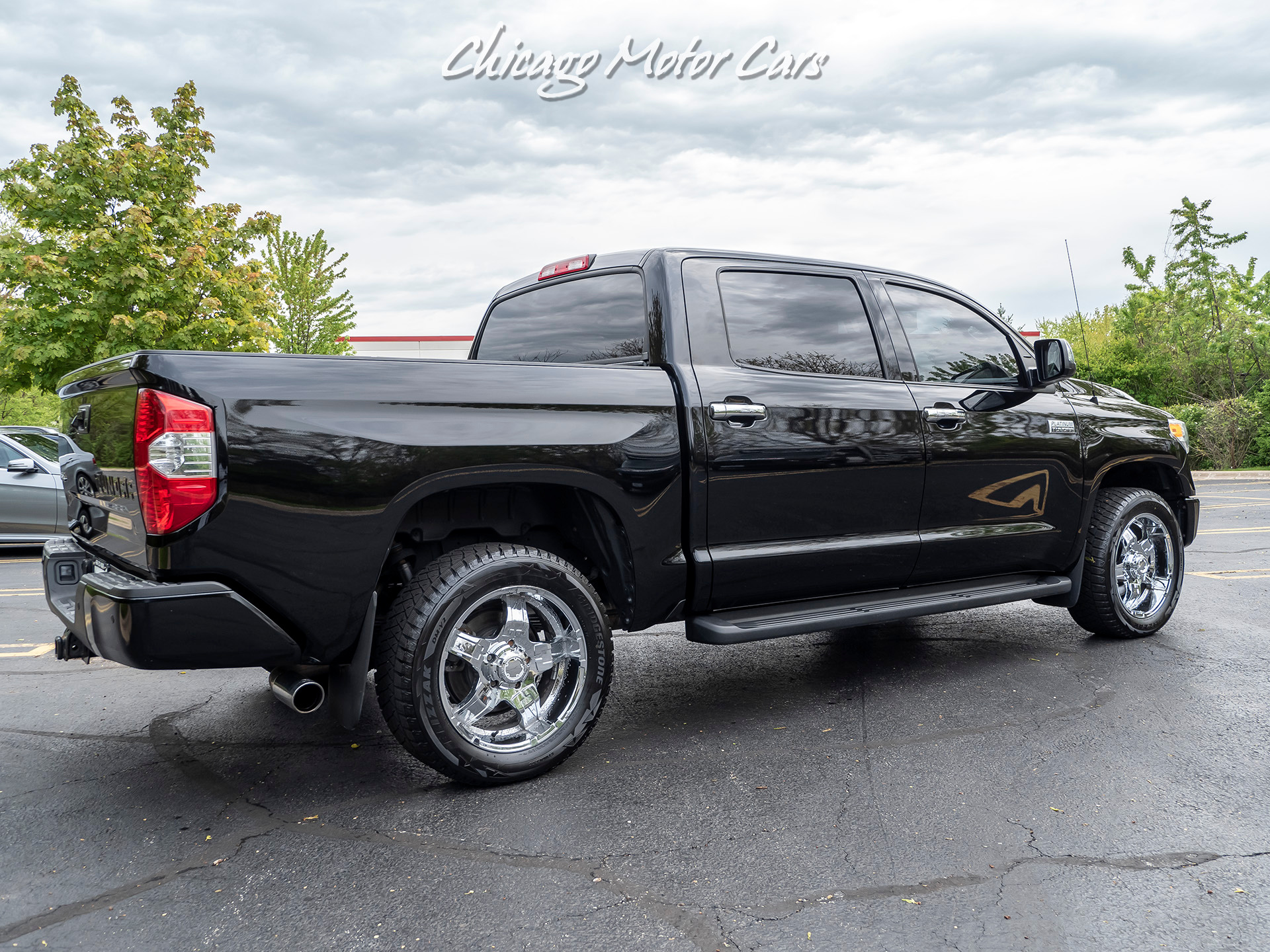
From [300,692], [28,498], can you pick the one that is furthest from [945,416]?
[28,498]

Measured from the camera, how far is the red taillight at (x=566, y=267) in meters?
4.30

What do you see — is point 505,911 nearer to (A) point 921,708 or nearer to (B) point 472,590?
(B) point 472,590

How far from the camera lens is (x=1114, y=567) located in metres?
5.13

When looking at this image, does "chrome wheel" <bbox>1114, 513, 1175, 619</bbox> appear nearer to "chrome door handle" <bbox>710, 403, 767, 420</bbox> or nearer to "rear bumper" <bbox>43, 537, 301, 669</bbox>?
"chrome door handle" <bbox>710, 403, 767, 420</bbox>

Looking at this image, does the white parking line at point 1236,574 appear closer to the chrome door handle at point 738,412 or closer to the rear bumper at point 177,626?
the chrome door handle at point 738,412

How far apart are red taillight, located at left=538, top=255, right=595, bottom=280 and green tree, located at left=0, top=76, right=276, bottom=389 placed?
1355 cm

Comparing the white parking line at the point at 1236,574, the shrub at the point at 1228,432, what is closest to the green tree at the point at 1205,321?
the shrub at the point at 1228,432

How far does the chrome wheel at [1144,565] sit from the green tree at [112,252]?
50.0 ft

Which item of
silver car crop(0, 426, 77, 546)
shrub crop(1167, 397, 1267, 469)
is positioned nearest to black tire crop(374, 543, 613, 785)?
silver car crop(0, 426, 77, 546)

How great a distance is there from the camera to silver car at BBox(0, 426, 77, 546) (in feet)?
32.2

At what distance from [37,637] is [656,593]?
4390 mm

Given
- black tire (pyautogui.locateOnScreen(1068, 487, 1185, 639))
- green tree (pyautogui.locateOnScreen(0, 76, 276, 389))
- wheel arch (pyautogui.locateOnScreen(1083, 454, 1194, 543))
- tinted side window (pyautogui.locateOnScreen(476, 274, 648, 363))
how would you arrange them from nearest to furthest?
tinted side window (pyautogui.locateOnScreen(476, 274, 648, 363))
black tire (pyautogui.locateOnScreen(1068, 487, 1185, 639))
wheel arch (pyautogui.locateOnScreen(1083, 454, 1194, 543))
green tree (pyautogui.locateOnScreen(0, 76, 276, 389))

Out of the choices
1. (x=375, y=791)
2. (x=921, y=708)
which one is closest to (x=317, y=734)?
(x=375, y=791)

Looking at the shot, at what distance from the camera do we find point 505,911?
249 centimetres
